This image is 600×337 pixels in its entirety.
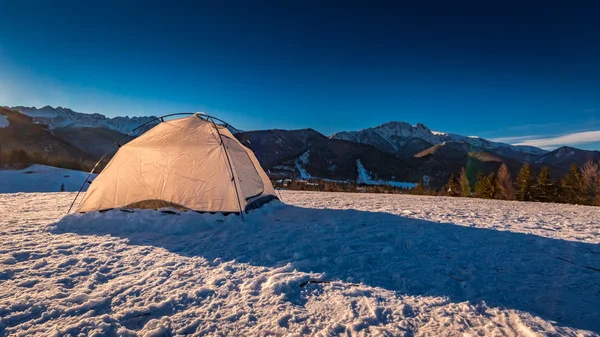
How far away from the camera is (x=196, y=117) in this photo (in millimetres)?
9117

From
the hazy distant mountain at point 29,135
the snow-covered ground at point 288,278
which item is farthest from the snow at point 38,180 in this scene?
the hazy distant mountain at point 29,135

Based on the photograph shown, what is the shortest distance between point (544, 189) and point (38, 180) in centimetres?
6097

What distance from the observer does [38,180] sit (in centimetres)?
2797

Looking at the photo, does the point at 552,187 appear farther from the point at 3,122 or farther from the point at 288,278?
the point at 3,122

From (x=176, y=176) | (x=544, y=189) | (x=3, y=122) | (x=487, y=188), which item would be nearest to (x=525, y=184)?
(x=544, y=189)

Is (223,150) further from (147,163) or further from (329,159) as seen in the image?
(329,159)

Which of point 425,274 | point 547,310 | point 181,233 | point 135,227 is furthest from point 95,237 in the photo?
point 547,310

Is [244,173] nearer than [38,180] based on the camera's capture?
Yes

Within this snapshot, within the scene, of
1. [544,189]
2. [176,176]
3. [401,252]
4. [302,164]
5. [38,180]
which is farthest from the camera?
[302,164]

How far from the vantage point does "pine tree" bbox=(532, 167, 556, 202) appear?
104ft

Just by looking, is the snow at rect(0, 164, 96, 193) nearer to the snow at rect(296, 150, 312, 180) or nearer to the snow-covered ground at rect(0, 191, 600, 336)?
the snow-covered ground at rect(0, 191, 600, 336)

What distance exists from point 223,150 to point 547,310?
7.81 metres

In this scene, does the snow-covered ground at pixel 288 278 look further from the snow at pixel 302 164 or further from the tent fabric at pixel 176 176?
the snow at pixel 302 164

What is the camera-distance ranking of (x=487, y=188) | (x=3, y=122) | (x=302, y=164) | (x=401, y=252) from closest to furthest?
(x=401, y=252), (x=487, y=188), (x=3, y=122), (x=302, y=164)
